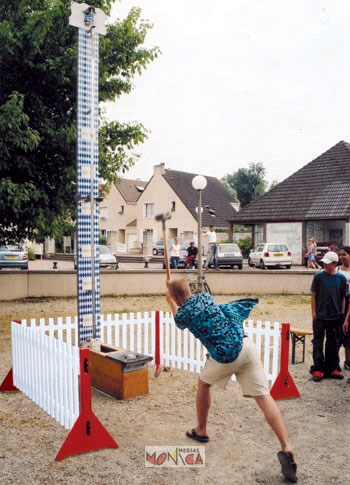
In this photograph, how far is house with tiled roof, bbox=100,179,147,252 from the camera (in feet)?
182

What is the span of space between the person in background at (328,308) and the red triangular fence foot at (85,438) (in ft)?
11.1

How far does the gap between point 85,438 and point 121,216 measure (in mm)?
53176

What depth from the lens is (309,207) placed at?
2962 centimetres

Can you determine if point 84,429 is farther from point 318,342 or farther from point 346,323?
point 346,323

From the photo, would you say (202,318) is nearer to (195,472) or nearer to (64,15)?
(195,472)

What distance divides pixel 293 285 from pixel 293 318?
5010 mm

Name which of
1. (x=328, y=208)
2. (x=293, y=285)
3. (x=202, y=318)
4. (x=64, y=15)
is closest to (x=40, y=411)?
(x=202, y=318)

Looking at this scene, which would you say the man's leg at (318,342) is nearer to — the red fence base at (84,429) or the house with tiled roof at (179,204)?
the red fence base at (84,429)

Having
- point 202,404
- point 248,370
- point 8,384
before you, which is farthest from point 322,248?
point 248,370

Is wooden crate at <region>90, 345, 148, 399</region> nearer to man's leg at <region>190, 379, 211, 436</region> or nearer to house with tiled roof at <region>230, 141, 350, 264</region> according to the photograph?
man's leg at <region>190, 379, 211, 436</region>

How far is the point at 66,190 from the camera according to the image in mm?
10797

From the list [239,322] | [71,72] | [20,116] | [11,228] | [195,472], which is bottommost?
[195,472]

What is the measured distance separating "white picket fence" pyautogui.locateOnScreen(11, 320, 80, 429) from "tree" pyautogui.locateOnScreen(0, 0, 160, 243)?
397cm

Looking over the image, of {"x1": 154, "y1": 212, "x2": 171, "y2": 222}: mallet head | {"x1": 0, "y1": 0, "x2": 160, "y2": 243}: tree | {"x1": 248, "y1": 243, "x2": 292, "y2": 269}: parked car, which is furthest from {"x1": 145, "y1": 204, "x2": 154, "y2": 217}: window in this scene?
{"x1": 154, "y1": 212, "x2": 171, "y2": 222}: mallet head
